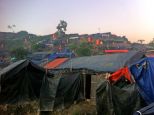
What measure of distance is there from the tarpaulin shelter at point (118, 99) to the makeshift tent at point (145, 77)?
47cm

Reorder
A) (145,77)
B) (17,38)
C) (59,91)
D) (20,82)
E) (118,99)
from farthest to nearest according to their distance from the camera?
1. (17,38)
2. (59,91)
3. (20,82)
4. (145,77)
5. (118,99)

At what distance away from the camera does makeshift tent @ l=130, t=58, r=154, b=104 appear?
1071 cm

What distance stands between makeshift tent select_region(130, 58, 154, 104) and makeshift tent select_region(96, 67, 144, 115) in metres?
0.47

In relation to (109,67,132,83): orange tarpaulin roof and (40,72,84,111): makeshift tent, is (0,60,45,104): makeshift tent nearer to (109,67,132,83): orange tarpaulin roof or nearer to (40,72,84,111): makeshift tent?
(40,72,84,111): makeshift tent

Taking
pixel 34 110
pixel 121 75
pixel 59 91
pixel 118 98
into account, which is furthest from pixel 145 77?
pixel 34 110

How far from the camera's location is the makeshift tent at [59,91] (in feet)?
41.5

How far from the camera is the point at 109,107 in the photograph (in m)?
10.4

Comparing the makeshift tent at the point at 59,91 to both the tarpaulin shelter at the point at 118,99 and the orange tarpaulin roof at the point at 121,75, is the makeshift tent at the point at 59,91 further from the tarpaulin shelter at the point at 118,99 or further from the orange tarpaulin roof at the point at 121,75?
the orange tarpaulin roof at the point at 121,75

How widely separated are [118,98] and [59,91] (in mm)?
3401

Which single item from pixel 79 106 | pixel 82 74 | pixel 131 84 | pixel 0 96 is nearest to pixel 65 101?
pixel 79 106

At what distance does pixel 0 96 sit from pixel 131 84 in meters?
5.38

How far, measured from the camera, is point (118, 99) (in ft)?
33.8

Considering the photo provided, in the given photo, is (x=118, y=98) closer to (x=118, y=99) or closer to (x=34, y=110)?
(x=118, y=99)

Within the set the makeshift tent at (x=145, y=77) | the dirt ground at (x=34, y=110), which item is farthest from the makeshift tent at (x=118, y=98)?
the dirt ground at (x=34, y=110)
